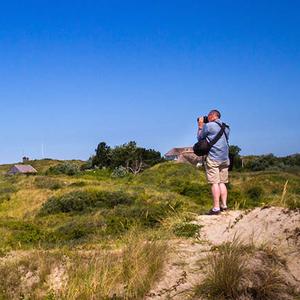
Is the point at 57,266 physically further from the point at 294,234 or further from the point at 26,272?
the point at 294,234

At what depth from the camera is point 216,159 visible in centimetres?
927

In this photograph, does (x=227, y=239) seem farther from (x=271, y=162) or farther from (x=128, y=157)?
(x=271, y=162)

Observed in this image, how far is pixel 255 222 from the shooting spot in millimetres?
8203

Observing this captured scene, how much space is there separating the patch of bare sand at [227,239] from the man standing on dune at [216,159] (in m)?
0.37

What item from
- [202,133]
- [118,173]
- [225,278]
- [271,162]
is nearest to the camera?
[225,278]

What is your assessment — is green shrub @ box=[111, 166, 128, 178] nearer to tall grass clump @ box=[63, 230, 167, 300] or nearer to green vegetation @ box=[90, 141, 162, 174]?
green vegetation @ box=[90, 141, 162, 174]

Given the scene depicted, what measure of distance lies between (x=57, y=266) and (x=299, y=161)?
61037 millimetres

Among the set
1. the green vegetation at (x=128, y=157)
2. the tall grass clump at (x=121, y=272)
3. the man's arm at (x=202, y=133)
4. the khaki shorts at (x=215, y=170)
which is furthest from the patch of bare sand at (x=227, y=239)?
the green vegetation at (x=128, y=157)

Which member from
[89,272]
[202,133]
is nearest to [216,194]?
[202,133]

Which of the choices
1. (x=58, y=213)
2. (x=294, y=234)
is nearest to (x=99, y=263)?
(x=294, y=234)

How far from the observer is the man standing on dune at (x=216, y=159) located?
9234mm

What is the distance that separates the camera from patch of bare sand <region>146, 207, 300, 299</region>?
5.91 metres

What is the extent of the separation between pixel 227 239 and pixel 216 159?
1.93 m

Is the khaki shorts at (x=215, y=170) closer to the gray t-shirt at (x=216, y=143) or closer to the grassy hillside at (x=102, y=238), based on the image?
the gray t-shirt at (x=216, y=143)
